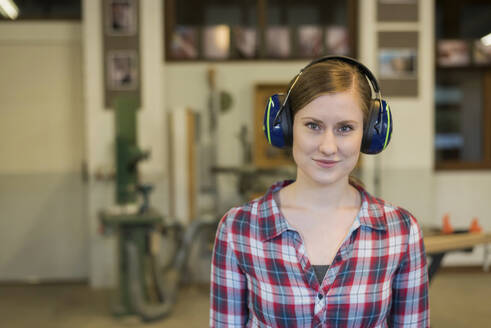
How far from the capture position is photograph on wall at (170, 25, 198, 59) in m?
4.41

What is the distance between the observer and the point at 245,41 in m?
4.42

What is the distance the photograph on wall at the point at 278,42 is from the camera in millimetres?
4414

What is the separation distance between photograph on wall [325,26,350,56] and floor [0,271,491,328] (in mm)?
2227

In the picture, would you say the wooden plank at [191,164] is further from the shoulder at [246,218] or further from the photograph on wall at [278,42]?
the shoulder at [246,218]

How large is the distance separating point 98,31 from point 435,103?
3.14 meters

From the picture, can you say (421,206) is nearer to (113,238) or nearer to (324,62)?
(113,238)

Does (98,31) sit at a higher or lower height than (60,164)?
higher

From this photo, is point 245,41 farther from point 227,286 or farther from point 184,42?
point 227,286

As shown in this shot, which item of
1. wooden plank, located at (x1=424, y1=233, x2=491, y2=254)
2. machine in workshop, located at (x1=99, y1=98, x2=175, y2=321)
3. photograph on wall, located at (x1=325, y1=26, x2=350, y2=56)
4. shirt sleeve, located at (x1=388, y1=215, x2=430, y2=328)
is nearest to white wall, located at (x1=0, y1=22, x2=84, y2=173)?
machine in workshop, located at (x1=99, y1=98, x2=175, y2=321)

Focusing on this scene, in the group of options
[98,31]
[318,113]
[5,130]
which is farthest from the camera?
[5,130]

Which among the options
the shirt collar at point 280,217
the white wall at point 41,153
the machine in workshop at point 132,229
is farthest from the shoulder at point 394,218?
the white wall at point 41,153

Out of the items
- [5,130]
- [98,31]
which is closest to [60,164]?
[5,130]

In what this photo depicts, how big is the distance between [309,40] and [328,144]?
3583mm

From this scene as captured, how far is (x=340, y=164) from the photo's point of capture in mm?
1091
